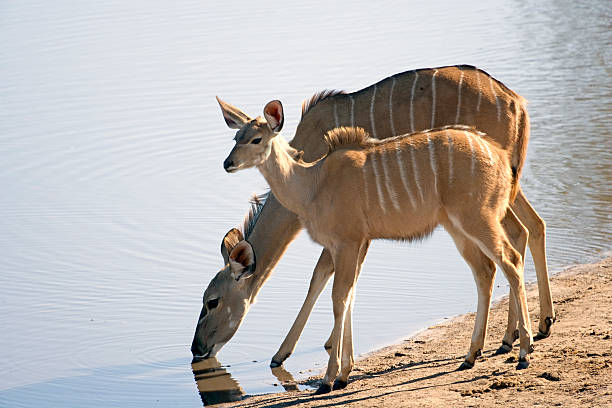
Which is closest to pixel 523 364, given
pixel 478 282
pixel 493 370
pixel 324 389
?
pixel 493 370

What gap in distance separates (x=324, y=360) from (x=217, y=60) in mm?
10364

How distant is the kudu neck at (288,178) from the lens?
6.27 m

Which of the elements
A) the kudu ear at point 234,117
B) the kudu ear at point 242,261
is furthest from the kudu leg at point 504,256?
the kudu ear at point 242,261

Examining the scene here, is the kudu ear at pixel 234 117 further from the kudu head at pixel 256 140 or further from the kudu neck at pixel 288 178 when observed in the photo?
the kudu neck at pixel 288 178

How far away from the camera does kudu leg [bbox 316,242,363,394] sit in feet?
19.6

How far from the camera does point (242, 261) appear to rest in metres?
7.05

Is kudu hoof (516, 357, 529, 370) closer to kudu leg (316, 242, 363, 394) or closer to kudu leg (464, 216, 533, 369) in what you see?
kudu leg (464, 216, 533, 369)

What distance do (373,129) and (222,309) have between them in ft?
5.49

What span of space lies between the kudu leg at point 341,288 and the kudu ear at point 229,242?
141 centimetres

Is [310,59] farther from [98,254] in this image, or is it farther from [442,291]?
[442,291]

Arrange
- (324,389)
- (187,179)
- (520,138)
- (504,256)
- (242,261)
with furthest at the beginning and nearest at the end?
1. (187,179)
2. (242,261)
3. (520,138)
4. (324,389)
5. (504,256)

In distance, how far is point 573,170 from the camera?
10.6 metres

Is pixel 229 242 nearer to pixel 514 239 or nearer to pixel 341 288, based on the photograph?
pixel 341 288

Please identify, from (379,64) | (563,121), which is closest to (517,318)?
(563,121)
